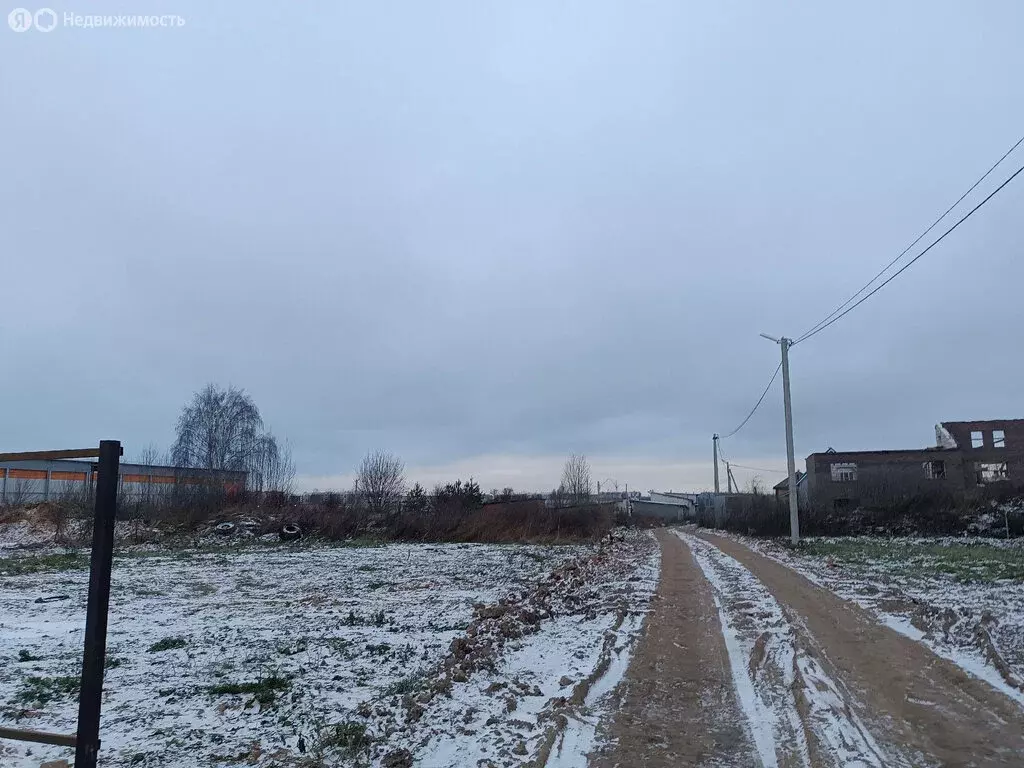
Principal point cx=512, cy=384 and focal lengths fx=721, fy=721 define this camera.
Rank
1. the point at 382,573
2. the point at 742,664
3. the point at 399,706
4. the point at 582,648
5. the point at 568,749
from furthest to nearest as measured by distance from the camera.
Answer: the point at 382,573 < the point at 582,648 < the point at 742,664 < the point at 399,706 < the point at 568,749

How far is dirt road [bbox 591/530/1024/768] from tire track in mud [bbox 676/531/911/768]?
0.01m

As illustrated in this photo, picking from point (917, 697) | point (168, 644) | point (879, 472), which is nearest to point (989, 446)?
point (879, 472)

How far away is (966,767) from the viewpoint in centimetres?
497

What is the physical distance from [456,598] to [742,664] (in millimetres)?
6702

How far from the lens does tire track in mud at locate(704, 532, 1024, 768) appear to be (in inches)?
210

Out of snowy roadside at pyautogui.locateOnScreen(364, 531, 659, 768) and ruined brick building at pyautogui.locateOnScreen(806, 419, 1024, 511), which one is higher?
ruined brick building at pyautogui.locateOnScreen(806, 419, 1024, 511)

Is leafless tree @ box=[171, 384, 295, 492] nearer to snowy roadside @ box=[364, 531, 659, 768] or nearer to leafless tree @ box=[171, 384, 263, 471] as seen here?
leafless tree @ box=[171, 384, 263, 471]

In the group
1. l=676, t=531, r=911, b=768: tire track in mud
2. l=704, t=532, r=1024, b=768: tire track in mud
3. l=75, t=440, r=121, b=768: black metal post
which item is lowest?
l=676, t=531, r=911, b=768: tire track in mud

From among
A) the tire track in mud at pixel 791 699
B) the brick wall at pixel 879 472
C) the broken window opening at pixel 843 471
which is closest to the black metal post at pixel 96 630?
the tire track in mud at pixel 791 699

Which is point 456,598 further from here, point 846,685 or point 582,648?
point 846,685

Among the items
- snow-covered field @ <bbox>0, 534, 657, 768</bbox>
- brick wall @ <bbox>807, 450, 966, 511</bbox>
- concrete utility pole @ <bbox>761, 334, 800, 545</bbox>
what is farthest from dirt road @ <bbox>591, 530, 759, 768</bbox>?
brick wall @ <bbox>807, 450, 966, 511</bbox>

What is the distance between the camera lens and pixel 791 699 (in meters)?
6.75

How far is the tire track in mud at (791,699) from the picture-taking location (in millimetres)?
5285

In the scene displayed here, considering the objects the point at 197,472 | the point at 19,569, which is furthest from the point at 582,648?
the point at 197,472
